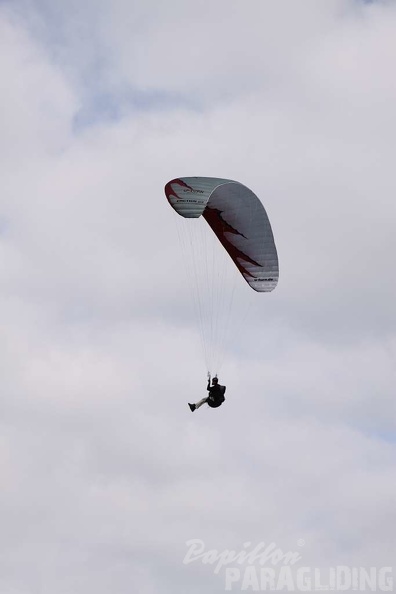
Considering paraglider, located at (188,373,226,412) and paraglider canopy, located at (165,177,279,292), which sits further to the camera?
paraglider canopy, located at (165,177,279,292)

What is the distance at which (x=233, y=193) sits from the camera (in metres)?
61.1

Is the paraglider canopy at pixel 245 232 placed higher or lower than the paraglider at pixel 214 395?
higher

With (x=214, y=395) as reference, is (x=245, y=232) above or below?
above

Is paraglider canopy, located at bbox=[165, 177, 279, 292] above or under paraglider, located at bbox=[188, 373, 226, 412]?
above

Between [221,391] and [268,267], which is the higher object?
[268,267]

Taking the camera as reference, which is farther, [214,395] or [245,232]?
[245,232]

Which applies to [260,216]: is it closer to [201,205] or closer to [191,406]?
[201,205]

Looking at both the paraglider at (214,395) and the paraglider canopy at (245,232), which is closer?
the paraglider at (214,395)

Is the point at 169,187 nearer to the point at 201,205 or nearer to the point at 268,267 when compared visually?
the point at 201,205

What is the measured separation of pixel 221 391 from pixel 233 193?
29.3 ft

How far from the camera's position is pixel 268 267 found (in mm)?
62344

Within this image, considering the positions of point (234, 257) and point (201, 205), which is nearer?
point (201, 205)

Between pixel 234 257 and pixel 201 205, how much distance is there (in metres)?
5.85

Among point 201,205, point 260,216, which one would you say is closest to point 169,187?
point 201,205
